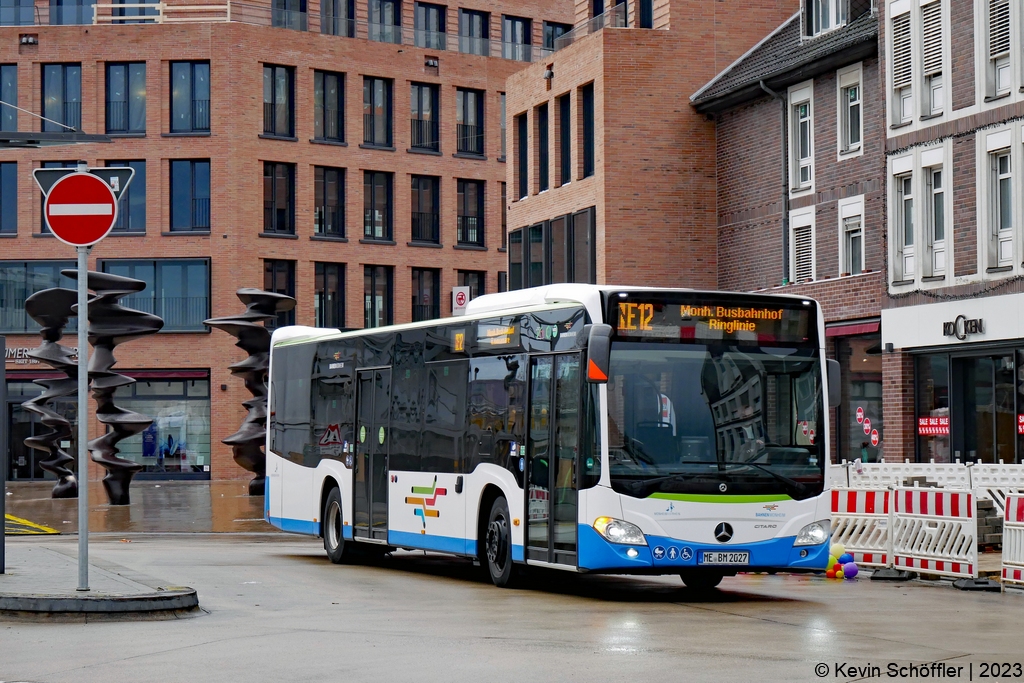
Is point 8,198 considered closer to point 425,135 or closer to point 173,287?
point 173,287

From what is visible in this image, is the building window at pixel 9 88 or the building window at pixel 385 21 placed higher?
the building window at pixel 385 21

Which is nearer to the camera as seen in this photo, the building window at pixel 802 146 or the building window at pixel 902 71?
the building window at pixel 902 71

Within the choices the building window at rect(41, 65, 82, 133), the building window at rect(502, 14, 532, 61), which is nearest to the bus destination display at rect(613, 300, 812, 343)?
the building window at rect(41, 65, 82, 133)

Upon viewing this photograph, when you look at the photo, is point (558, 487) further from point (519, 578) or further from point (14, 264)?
point (14, 264)

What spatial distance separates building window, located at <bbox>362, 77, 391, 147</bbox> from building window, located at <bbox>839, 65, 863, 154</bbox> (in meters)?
28.8

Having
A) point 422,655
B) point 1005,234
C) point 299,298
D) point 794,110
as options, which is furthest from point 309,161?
point 422,655

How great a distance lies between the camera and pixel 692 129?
134 ft

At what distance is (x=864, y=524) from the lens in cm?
1936

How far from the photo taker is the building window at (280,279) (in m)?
59.2

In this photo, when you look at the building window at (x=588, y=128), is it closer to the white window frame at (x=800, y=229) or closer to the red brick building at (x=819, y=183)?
the red brick building at (x=819, y=183)

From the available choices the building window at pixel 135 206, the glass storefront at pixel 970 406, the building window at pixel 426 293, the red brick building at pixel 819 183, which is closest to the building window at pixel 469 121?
the building window at pixel 426 293

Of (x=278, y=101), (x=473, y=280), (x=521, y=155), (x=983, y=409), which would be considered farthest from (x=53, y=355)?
(x=473, y=280)

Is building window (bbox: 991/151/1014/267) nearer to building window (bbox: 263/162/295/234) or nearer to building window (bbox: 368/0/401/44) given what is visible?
building window (bbox: 263/162/295/234)

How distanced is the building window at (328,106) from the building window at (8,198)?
10.9m
